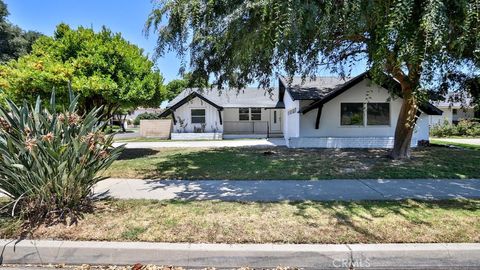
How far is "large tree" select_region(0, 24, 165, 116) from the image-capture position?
37.8 ft

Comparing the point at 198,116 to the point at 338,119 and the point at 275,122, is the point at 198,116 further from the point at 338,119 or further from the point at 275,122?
the point at 338,119

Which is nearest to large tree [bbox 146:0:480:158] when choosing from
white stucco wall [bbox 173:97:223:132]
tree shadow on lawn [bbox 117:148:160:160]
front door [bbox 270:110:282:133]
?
tree shadow on lawn [bbox 117:148:160:160]

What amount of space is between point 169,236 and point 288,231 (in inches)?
63.7

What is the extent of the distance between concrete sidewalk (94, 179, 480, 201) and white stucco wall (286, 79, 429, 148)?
8.95 m

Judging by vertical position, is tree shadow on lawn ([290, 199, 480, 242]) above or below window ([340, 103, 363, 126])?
below

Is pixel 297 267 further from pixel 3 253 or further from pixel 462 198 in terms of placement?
pixel 462 198

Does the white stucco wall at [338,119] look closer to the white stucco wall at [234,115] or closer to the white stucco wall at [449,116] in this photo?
the white stucco wall at [234,115]

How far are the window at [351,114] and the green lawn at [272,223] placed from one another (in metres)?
12.0

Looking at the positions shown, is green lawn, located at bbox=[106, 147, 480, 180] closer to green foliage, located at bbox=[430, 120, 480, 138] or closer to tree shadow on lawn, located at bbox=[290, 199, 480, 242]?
tree shadow on lawn, located at bbox=[290, 199, 480, 242]

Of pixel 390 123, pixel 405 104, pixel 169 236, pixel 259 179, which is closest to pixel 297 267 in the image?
pixel 169 236

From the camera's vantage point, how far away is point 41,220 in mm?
5133

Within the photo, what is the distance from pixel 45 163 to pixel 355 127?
15511 millimetres

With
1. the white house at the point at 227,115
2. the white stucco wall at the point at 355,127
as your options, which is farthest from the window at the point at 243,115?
the white stucco wall at the point at 355,127

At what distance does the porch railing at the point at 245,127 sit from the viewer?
2825 cm
